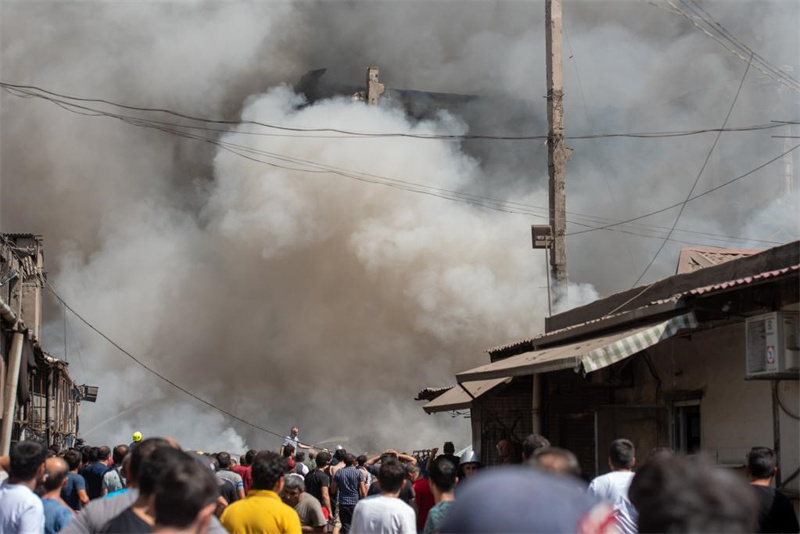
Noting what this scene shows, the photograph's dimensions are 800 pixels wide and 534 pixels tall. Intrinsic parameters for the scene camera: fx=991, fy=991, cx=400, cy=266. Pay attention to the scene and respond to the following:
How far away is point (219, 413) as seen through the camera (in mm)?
22984

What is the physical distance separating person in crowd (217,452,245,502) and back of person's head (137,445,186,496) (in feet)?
15.1

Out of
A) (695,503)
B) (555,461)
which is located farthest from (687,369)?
(695,503)

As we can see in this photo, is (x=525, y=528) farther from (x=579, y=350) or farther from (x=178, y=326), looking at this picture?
(x=178, y=326)

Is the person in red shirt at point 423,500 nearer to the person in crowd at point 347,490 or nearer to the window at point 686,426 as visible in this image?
the person in crowd at point 347,490

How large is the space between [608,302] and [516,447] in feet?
8.94

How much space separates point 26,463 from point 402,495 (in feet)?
13.8

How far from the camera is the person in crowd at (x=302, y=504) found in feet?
23.6

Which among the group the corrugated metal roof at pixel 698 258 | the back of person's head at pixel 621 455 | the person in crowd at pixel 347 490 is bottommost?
the person in crowd at pixel 347 490

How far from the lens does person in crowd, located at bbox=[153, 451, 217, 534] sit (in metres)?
2.81

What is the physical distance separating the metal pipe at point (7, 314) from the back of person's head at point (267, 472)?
7300mm

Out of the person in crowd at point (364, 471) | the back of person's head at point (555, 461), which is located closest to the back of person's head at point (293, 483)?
the person in crowd at point (364, 471)

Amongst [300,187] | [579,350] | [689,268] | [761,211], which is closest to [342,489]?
[579,350]

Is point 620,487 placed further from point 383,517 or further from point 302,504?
point 302,504

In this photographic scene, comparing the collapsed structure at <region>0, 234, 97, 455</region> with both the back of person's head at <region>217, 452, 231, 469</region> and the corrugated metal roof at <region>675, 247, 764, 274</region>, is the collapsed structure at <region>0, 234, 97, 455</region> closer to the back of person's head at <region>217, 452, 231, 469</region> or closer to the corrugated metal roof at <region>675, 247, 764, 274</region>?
the back of person's head at <region>217, 452, 231, 469</region>
